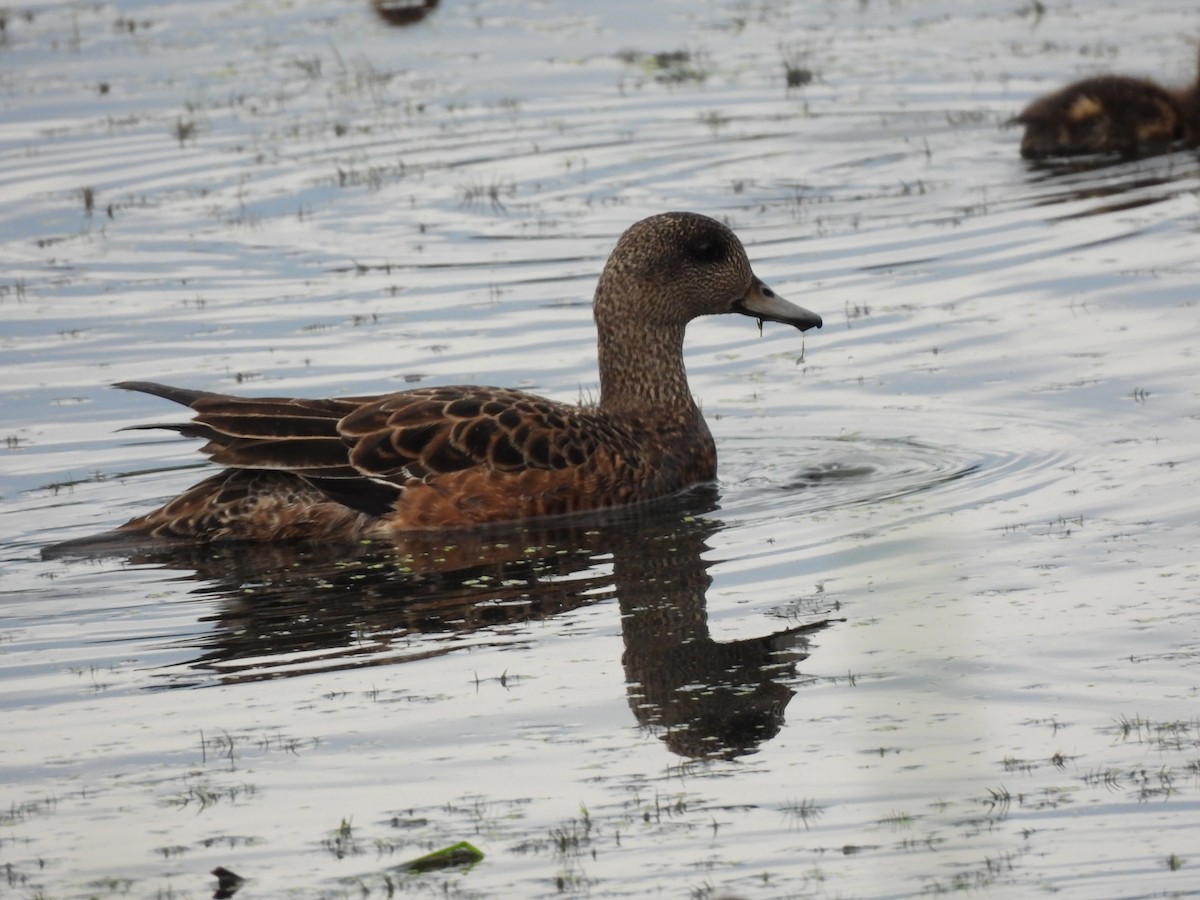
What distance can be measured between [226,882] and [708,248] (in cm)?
515

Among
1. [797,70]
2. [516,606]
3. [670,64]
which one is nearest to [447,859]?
[516,606]

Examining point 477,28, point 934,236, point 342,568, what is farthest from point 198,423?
point 477,28

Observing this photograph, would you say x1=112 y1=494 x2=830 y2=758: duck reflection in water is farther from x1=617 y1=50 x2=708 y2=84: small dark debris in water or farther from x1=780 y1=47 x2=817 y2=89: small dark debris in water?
x1=617 y1=50 x2=708 y2=84: small dark debris in water

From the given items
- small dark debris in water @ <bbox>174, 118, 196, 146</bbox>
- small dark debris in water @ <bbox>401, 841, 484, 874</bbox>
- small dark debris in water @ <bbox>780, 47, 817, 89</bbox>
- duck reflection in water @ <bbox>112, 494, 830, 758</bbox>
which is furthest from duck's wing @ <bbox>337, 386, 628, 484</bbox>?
small dark debris in water @ <bbox>780, 47, 817, 89</bbox>

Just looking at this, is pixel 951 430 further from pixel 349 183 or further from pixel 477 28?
pixel 477 28

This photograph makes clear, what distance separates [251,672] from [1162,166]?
10.4 m

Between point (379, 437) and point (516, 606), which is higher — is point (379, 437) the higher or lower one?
the higher one

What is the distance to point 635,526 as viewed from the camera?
8.88m

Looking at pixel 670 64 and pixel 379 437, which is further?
pixel 670 64

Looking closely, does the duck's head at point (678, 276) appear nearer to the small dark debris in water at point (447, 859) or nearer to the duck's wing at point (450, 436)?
the duck's wing at point (450, 436)

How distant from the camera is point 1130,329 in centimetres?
1105

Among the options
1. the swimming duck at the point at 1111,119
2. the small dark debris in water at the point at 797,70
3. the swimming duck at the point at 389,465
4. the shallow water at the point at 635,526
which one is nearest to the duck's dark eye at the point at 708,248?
the shallow water at the point at 635,526

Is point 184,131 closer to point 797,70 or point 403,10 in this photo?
point 797,70

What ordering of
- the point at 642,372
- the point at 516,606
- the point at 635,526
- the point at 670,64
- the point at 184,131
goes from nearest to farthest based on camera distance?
1. the point at 516,606
2. the point at 635,526
3. the point at 642,372
4. the point at 184,131
5. the point at 670,64
